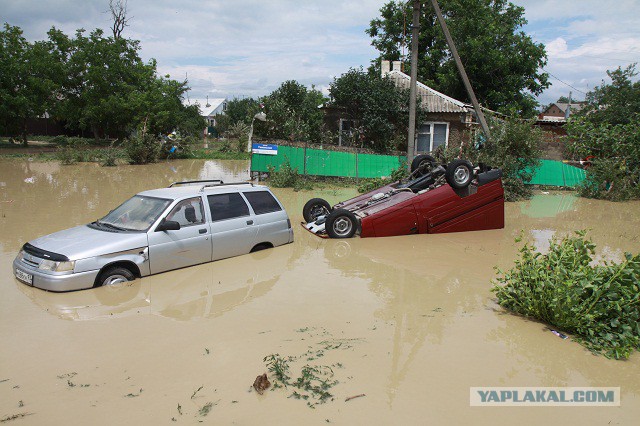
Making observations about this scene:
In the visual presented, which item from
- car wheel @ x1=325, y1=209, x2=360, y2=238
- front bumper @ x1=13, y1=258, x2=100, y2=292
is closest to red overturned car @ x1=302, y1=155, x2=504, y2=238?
car wheel @ x1=325, y1=209, x2=360, y2=238

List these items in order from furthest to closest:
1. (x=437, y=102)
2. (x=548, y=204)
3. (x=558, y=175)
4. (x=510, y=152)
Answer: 1. (x=437, y=102)
2. (x=558, y=175)
3. (x=510, y=152)
4. (x=548, y=204)

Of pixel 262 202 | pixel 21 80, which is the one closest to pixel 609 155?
pixel 262 202

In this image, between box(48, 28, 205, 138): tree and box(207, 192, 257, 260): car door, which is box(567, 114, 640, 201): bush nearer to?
box(207, 192, 257, 260): car door

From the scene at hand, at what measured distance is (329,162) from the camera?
19234 mm

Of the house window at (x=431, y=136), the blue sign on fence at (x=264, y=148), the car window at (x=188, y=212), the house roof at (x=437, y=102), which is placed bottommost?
A: the car window at (x=188, y=212)

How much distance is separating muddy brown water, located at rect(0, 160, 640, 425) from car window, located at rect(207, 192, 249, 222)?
83 cm

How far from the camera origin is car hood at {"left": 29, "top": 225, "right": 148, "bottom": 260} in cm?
634

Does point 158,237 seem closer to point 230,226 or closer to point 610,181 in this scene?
point 230,226

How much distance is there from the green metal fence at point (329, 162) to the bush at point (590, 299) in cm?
1323

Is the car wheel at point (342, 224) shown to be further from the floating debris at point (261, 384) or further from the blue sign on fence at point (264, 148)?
the blue sign on fence at point (264, 148)

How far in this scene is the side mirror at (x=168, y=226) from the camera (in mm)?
7012

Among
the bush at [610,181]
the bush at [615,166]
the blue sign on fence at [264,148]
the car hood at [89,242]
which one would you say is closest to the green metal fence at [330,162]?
the blue sign on fence at [264,148]

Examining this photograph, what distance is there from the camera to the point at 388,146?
74.2 feet

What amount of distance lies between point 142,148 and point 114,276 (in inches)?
844
